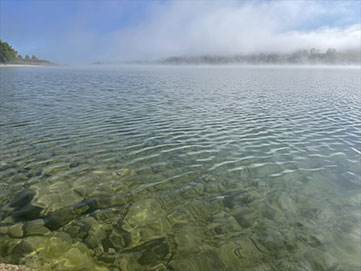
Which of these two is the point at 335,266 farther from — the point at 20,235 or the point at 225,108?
the point at 225,108

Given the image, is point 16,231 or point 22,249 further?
point 16,231

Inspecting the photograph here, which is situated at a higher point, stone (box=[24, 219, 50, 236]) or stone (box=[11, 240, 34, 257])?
stone (box=[11, 240, 34, 257])

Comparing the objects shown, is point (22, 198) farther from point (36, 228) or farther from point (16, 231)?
point (36, 228)

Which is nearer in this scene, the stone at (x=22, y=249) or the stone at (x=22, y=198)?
the stone at (x=22, y=249)

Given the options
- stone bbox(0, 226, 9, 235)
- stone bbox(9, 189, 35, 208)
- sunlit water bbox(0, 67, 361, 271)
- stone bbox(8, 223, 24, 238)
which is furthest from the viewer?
stone bbox(9, 189, 35, 208)

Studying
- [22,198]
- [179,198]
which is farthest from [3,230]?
[179,198]

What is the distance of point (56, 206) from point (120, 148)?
6468mm

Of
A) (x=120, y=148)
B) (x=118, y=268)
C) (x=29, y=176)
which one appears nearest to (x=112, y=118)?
(x=120, y=148)


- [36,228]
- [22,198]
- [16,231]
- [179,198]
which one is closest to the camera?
[16,231]

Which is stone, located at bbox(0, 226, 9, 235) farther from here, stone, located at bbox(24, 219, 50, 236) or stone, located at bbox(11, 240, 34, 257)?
stone, located at bbox(11, 240, 34, 257)

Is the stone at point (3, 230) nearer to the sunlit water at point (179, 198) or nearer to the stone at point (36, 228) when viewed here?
the sunlit water at point (179, 198)

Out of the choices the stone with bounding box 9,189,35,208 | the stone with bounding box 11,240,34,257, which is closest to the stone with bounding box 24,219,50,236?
the stone with bounding box 11,240,34,257

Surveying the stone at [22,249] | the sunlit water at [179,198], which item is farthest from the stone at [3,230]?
the stone at [22,249]

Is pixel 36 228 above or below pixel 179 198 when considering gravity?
above
